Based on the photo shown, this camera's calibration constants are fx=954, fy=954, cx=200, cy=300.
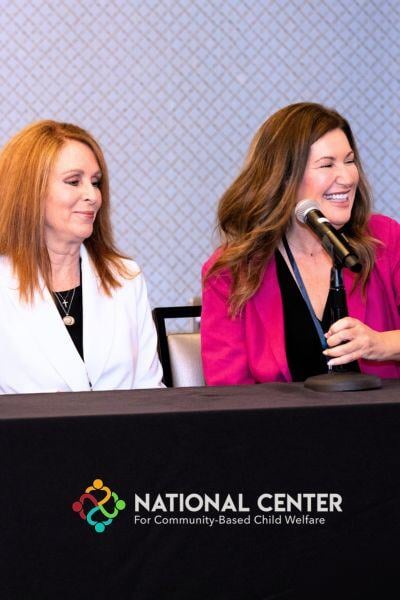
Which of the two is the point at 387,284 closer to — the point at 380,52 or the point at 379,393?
the point at 379,393

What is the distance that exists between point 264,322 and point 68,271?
0.53 metres

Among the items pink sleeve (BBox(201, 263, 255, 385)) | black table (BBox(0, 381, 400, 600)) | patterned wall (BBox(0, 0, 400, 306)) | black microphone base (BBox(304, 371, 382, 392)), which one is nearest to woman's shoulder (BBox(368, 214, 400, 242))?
pink sleeve (BBox(201, 263, 255, 385))

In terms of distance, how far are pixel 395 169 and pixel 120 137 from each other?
1465 mm

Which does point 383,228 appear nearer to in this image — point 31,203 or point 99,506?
point 31,203

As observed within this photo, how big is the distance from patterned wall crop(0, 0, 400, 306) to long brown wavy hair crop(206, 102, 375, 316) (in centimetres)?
245

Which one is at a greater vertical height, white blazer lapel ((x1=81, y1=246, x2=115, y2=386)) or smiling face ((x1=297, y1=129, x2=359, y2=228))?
smiling face ((x1=297, y1=129, x2=359, y2=228))

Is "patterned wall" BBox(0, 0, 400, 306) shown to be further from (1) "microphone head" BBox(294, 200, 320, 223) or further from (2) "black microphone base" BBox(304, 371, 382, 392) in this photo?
(2) "black microphone base" BBox(304, 371, 382, 392)

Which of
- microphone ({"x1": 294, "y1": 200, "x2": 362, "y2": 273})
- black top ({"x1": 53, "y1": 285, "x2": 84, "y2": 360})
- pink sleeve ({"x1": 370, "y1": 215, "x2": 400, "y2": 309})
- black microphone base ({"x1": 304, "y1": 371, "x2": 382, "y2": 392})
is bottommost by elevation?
black top ({"x1": 53, "y1": 285, "x2": 84, "y2": 360})

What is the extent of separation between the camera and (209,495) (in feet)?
4.23

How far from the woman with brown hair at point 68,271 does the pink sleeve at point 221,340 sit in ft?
0.48

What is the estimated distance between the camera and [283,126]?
2.34m

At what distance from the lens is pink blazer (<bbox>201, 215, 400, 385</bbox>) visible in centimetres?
220

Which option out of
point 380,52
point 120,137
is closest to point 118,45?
point 120,137

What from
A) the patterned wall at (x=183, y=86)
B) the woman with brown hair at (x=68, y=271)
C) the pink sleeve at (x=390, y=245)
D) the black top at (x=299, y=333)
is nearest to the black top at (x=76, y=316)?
the woman with brown hair at (x=68, y=271)
